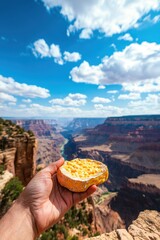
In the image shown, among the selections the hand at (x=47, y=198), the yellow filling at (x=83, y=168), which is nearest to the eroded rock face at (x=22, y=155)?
the yellow filling at (x=83, y=168)

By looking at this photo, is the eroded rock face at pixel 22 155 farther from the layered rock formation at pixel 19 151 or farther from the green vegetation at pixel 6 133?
the green vegetation at pixel 6 133

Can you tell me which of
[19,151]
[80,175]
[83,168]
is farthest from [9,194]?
[80,175]

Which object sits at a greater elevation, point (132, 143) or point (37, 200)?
point (37, 200)

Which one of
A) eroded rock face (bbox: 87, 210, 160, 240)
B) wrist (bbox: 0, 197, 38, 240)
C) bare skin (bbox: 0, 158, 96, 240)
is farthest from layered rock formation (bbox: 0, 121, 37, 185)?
wrist (bbox: 0, 197, 38, 240)

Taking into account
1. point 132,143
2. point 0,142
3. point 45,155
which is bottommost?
point 45,155

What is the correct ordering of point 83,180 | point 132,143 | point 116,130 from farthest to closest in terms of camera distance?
point 116,130, point 132,143, point 83,180

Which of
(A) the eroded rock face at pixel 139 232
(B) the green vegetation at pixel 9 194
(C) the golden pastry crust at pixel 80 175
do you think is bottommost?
(B) the green vegetation at pixel 9 194

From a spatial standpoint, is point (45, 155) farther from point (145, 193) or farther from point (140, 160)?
point (145, 193)

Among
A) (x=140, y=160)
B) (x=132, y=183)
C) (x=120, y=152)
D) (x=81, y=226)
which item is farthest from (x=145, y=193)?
(x=120, y=152)
